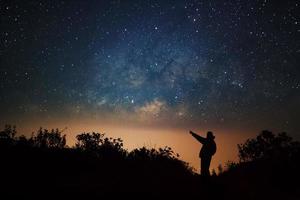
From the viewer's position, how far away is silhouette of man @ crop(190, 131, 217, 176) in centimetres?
1360

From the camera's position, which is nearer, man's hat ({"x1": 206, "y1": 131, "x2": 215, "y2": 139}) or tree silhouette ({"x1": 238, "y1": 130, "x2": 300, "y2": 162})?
man's hat ({"x1": 206, "y1": 131, "x2": 215, "y2": 139})

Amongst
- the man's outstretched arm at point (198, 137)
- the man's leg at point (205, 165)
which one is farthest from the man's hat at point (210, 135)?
the man's leg at point (205, 165)

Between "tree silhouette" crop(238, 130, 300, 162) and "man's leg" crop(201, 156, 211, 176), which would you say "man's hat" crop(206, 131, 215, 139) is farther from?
"tree silhouette" crop(238, 130, 300, 162)

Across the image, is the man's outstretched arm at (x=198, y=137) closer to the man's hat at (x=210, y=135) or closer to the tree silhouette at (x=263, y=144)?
the man's hat at (x=210, y=135)

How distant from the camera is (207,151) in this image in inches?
539

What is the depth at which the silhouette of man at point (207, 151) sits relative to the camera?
1360cm

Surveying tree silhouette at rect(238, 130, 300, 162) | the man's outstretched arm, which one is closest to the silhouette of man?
the man's outstretched arm

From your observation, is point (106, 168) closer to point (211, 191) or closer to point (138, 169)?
point (138, 169)

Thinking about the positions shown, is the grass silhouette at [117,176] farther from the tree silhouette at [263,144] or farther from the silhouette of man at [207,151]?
the tree silhouette at [263,144]

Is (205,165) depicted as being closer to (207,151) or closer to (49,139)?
(207,151)

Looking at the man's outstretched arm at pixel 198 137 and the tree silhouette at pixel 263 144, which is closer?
the man's outstretched arm at pixel 198 137

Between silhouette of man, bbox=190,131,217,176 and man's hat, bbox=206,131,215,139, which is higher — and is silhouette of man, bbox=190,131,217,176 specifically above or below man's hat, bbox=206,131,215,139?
below

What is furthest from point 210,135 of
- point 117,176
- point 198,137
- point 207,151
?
point 117,176

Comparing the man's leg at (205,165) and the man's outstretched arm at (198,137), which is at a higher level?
the man's outstretched arm at (198,137)
